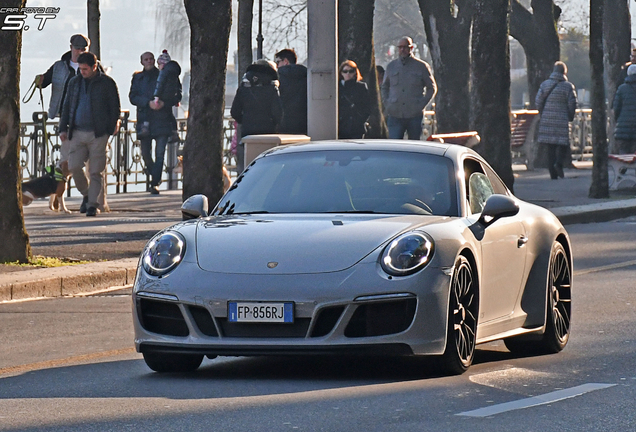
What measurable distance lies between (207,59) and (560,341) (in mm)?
9282

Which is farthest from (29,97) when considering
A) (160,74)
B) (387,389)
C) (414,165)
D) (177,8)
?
(177,8)

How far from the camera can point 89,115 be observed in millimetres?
19266

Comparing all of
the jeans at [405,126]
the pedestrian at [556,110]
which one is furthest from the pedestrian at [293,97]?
the pedestrian at [556,110]

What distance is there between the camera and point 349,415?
21.7 feet

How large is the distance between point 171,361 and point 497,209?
1914 millimetres

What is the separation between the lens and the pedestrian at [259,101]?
719 inches

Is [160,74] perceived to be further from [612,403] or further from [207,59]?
[612,403]

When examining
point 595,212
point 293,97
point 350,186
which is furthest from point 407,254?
point 595,212

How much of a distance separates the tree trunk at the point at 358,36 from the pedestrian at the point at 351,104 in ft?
12.4

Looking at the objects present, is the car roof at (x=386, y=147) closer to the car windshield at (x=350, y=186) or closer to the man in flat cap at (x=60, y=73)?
the car windshield at (x=350, y=186)

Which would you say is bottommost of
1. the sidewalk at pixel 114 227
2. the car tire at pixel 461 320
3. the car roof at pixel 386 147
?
the sidewalk at pixel 114 227

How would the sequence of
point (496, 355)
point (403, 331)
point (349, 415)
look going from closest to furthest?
point (349, 415), point (403, 331), point (496, 355)

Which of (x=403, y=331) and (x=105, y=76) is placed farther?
(x=105, y=76)

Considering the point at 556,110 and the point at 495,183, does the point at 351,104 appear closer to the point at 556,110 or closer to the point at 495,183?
the point at 556,110
